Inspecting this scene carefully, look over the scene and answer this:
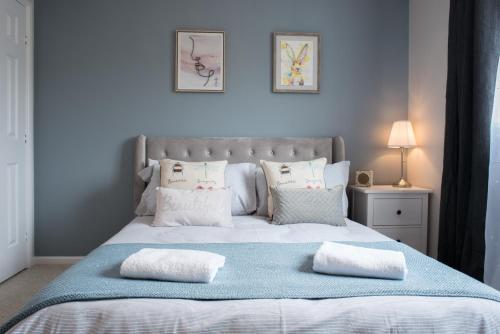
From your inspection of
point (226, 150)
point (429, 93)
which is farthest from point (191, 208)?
point (429, 93)

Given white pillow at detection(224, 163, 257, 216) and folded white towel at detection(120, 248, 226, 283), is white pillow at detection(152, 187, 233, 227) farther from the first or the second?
folded white towel at detection(120, 248, 226, 283)

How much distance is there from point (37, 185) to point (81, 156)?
1.45ft

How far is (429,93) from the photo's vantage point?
3.14 metres

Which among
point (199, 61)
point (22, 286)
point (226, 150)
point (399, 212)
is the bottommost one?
point (22, 286)

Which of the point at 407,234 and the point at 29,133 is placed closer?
the point at 407,234

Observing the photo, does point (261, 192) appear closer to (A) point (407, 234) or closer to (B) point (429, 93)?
(A) point (407, 234)

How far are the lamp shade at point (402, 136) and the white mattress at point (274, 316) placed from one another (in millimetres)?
2060

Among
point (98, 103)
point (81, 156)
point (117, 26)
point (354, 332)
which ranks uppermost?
point (117, 26)

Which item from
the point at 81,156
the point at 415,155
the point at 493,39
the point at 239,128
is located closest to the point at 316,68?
the point at 239,128

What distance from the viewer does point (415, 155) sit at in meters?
3.36

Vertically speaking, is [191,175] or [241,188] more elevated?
[191,175]

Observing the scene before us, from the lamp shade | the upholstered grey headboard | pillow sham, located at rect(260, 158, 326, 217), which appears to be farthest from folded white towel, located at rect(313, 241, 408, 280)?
the lamp shade

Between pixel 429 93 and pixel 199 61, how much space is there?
1.87 m

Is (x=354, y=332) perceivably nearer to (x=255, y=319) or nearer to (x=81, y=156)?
(x=255, y=319)
